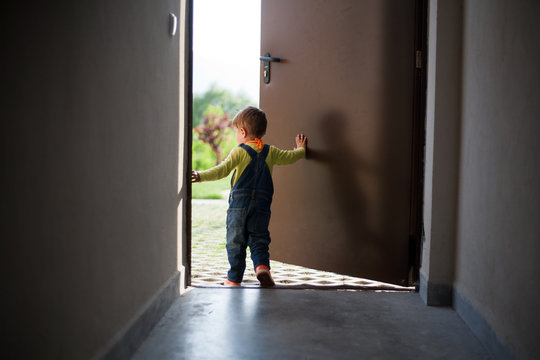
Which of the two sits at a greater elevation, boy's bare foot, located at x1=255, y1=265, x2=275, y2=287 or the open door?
the open door

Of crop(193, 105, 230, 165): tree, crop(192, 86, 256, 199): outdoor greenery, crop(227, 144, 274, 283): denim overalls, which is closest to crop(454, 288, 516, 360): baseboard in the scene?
crop(227, 144, 274, 283): denim overalls

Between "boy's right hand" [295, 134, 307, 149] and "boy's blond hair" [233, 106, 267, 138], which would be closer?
"boy's blond hair" [233, 106, 267, 138]

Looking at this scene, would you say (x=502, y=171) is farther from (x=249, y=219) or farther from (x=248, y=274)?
(x=248, y=274)

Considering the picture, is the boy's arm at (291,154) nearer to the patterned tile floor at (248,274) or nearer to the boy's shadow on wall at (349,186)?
the boy's shadow on wall at (349,186)

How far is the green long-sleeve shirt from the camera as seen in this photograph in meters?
3.24

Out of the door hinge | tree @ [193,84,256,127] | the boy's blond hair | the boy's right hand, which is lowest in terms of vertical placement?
the boy's right hand

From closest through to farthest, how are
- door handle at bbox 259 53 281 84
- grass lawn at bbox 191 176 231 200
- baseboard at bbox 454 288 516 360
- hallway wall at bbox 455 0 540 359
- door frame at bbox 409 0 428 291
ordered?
1. hallway wall at bbox 455 0 540 359
2. baseboard at bbox 454 288 516 360
3. door frame at bbox 409 0 428 291
4. door handle at bbox 259 53 281 84
5. grass lawn at bbox 191 176 231 200

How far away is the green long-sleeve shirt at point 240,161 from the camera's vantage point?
128 inches

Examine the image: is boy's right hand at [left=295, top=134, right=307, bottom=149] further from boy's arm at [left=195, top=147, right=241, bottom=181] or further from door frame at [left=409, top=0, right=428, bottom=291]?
door frame at [left=409, top=0, right=428, bottom=291]

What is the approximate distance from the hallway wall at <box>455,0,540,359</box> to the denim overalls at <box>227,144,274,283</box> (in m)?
1.20

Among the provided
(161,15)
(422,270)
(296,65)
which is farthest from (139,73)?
(422,270)

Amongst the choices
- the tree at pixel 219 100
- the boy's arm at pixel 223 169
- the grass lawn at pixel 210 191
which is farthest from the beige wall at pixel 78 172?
the tree at pixel 219 100

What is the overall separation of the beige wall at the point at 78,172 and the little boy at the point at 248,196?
2.69 ft

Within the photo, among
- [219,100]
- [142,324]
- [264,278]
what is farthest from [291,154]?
[219,100]
